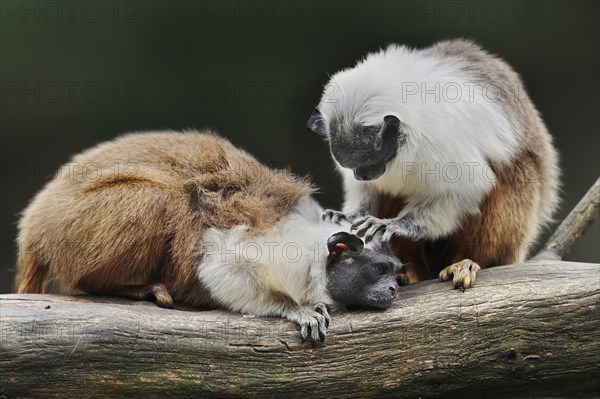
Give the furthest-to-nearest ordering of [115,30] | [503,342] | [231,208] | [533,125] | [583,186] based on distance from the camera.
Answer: [583,186]
[115,30]
[533,125]
[231,208]
[503,342]

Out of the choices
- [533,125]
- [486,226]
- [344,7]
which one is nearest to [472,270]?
[486,226]

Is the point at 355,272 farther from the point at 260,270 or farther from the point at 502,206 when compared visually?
the point at 502,206

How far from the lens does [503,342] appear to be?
4.82 metres

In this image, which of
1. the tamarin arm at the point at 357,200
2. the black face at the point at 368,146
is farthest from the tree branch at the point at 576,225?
the black face at the point at 368,146

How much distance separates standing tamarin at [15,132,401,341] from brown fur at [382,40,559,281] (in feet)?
2.41

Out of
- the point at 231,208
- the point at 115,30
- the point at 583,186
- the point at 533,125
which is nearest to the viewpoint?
the point at 231,208

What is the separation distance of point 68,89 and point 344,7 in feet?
10.9

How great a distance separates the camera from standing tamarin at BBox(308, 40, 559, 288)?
17.0ft

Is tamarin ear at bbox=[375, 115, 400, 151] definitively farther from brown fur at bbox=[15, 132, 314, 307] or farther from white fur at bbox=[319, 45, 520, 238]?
brown fur at bbox=[15, 132, 314, 307]

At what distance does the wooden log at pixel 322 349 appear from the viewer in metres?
4.57

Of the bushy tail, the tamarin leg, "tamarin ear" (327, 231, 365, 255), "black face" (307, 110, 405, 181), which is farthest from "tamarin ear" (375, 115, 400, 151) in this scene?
the bushy tail

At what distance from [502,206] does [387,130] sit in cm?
109

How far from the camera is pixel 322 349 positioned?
4.75 meters

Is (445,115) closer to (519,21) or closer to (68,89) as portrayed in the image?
(519,21)
